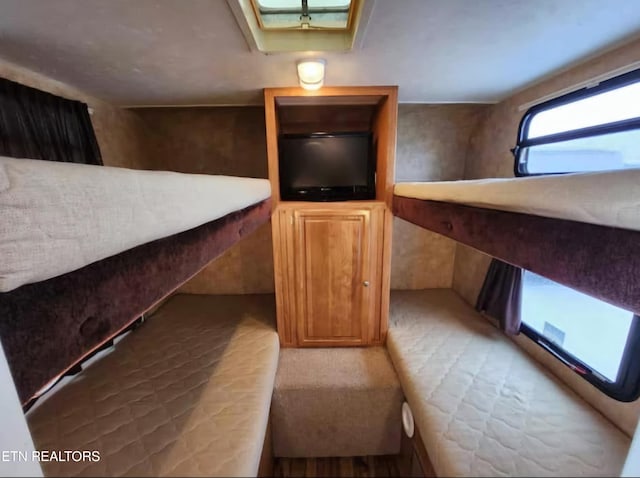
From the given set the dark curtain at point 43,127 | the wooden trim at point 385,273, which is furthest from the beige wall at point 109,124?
the wooden trim at point 385,273

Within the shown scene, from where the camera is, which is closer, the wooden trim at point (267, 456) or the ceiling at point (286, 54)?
the ceiling at point (286, 54)

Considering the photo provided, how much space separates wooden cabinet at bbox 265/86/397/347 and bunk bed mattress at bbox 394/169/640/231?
100 cm

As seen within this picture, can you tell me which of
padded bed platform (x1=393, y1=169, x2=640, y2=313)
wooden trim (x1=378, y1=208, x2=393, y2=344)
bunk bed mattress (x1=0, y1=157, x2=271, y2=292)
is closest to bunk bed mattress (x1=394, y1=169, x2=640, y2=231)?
padded bed platform (x1=393, y1=169, x2=640, y2=313)

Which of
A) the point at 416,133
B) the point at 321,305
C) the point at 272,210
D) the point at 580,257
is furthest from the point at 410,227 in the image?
the point at 580,257

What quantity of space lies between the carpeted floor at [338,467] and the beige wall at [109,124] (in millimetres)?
2224

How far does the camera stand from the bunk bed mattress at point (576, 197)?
36 cm

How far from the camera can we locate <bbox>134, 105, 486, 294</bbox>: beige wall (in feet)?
7.02

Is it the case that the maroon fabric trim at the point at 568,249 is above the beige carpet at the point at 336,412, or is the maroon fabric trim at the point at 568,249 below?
above

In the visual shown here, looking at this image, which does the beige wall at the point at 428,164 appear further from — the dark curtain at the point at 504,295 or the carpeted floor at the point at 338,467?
the carpeted floor at the point at 338,467

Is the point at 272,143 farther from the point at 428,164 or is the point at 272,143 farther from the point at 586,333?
the point at 586,333

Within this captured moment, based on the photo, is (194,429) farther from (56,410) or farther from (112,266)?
(112,266)

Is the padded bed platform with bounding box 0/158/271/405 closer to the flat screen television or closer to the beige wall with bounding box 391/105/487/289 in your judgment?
the flat screen television

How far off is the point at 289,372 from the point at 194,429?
2.12 ft

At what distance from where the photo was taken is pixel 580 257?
456 millimetres
